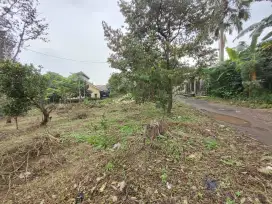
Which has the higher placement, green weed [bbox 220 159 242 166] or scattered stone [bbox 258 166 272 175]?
green weed [bbox 220 159 242 166]

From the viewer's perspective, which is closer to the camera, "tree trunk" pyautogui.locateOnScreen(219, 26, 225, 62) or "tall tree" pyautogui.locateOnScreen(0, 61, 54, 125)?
"tall tree" pyautogui.locateOnScreen(0, 61, 54, 125)

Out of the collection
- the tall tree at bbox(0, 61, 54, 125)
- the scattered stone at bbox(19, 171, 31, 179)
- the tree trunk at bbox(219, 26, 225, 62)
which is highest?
the tree trunk at bbox(219, 26, 225, 62)

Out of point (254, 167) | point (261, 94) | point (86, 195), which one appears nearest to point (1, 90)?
point (86, 195)

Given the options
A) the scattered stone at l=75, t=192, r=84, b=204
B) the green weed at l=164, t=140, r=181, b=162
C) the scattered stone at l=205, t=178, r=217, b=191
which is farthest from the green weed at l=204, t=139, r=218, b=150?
the scattered stone at l=75, t=192, r=84, b=204

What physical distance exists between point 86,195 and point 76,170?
63cm

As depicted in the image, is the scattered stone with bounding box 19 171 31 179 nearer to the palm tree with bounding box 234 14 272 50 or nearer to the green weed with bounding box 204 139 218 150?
the green weed with bounding box 204 139 218 150

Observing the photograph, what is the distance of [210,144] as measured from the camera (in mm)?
3234

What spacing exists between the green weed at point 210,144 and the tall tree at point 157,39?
8.28 feet

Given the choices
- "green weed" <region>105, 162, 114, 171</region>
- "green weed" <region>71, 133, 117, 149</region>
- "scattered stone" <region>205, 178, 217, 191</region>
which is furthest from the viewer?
"green weed" <region>71, 133, 117, 149</region>

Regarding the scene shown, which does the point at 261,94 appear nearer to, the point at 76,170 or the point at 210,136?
the point at 210,136

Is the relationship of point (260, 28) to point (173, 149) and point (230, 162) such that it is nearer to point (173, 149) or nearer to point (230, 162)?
point (230, 162)

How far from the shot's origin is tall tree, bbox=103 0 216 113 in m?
5.86

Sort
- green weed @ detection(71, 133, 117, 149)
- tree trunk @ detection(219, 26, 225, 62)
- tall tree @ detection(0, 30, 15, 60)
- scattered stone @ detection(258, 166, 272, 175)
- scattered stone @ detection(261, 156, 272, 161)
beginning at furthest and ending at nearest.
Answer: tree trunk @ detection(219, 26, 225, 62) → tall tree @ detection(0, 30, 15, 60) → green weed @ detection(71, 133, 117, 149) → scattered stone @ detection(261, 156, 272, 161) → scattered stone @ detection(258, 166, 272, 175)

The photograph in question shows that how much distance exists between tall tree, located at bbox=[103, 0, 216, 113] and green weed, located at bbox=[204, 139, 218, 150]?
253cm
